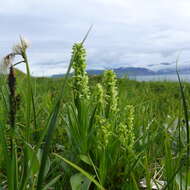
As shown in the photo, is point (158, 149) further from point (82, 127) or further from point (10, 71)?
point (10, 71)

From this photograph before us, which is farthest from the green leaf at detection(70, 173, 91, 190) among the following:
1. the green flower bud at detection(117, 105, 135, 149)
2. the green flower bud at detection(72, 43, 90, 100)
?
the green flower bud at detection(72, 43, 90, 100)

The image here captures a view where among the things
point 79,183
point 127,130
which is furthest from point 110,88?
point 79,183

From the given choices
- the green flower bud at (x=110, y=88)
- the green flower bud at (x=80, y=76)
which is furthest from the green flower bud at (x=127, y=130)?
the green flower bud at (x=80, y=76)

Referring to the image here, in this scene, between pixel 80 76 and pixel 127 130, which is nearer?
pixel 127 130

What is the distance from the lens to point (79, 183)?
1744 mm

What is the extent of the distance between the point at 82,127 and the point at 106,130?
0.68 ft

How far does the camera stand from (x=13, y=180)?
1.26 meters

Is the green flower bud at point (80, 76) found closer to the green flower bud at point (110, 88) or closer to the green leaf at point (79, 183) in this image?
the green flower bud at point (110, 88)

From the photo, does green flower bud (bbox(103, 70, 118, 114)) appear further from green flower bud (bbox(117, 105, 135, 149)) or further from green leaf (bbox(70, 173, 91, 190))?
green leaf (bbox(70, 173, 91, 190))

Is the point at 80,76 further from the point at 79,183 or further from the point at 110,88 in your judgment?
the point at 79,183

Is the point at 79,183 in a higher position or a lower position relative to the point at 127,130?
lower

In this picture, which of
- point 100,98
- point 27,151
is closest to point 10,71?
point 27,151

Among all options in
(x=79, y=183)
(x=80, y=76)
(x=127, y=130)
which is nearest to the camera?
(x=79, y=183)

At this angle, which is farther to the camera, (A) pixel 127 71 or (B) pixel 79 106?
(A) pixel 127 71
